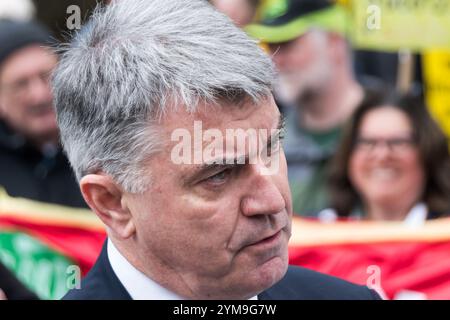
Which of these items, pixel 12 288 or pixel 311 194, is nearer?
pixel 12 288

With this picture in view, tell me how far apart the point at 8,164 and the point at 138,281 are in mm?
2974

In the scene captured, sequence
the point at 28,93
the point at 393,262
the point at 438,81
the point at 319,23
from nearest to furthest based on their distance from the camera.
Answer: the point at 393,262
the point at 28,93
the point at 319,23
the point at 438,81

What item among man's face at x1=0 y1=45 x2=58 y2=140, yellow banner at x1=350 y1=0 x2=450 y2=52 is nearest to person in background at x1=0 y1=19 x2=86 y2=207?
man's face at x1=0 y1=45 x2=58 y2=140

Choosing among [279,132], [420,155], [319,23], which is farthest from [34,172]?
[279,132]

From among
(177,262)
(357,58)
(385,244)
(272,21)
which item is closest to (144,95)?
(177,262)

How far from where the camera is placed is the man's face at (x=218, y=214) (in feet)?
6.22

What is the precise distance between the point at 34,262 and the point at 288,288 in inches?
71.6

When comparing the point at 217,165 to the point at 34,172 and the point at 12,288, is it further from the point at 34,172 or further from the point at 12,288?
the point at 34,172

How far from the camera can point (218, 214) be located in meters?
1.90

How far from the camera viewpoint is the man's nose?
1.90 m

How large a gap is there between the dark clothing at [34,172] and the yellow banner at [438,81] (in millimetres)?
1981

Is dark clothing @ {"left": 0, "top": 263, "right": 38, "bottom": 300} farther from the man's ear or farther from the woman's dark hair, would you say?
the woman's dark hair

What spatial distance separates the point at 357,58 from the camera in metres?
5.25

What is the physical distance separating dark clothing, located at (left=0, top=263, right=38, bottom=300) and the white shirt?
813 mm
